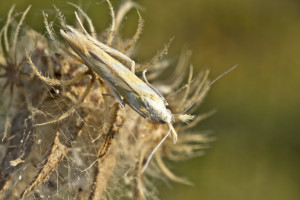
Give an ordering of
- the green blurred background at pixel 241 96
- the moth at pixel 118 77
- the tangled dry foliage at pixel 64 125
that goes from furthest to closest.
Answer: the green blurred background at pixel 241 96 → the tangled dry foliage at pixel 64 125 → the moth at pixel 118 77

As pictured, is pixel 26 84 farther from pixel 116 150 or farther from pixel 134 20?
pixel 134 20

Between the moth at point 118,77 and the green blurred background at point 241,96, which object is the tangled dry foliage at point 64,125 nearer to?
the moth at point 118,77

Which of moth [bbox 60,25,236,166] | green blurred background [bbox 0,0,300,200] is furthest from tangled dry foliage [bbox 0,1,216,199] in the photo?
green blurred background [bbox 0,0,300,200]

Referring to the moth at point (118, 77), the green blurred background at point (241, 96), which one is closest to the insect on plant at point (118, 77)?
the moth at point (118, 77)

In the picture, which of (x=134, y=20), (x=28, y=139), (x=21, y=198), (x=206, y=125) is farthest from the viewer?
(x=206, y=125)

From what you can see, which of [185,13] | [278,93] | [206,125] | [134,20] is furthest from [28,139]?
Result: [278,93]

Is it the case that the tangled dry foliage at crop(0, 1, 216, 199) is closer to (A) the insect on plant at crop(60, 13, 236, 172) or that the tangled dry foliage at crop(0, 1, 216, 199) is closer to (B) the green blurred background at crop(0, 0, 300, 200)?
(A) the insect on plant at crop(60, 13, 236, 172)

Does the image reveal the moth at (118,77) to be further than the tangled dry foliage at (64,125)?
No

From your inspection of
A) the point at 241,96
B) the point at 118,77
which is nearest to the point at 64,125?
the point at 118,77
